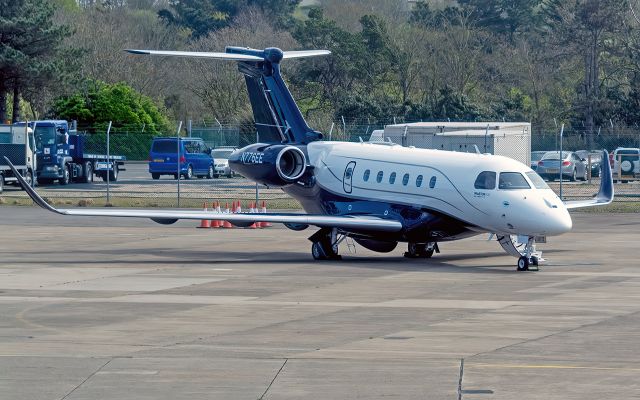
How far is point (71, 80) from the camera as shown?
213 feet

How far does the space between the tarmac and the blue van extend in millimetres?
29643

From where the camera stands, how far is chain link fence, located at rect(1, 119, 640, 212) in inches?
1806

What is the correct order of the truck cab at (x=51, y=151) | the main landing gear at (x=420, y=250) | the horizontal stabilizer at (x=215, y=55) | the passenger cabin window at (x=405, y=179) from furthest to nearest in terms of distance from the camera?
the truck cab at (x=51, y=151), the horizontal stabilizer at (x=215, y=55), the main landing gear at (x=420, y=250), the passenger cabin window at (x=405, y=179)

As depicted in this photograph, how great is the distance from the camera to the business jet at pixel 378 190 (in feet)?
81.5

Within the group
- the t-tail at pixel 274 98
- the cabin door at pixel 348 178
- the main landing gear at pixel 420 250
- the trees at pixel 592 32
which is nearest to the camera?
the main landing gear at pixel 420 250

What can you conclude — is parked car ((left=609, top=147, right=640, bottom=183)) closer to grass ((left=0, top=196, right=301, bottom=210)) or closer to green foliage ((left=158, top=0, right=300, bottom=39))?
grass ((left=0, top=196, right=301, bottom=210))

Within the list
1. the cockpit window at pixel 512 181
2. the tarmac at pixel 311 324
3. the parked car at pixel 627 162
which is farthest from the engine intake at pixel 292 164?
the parked car at pixel 627 162

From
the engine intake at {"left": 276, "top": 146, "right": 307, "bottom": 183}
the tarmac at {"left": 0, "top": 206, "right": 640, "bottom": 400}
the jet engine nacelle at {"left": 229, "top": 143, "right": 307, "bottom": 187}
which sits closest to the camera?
the tarmac at {"left": 0, "top": 206, "right": 640, "bottom": 400}

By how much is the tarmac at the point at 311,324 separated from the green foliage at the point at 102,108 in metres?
42.4

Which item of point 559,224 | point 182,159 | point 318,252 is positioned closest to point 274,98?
point 318,252

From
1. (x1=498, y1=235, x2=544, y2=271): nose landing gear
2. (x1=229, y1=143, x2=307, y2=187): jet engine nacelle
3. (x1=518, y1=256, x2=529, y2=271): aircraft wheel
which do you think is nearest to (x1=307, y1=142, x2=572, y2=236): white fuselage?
(x1=498, y1=235, x2=544, y2=271): nose landing gear

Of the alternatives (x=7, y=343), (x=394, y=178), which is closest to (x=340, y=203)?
(x=394, y=178)

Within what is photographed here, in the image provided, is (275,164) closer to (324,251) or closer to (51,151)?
(324,251)

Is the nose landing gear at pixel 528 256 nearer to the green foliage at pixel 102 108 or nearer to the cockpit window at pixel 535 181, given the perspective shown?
the cockpit window at pixel 535 181
